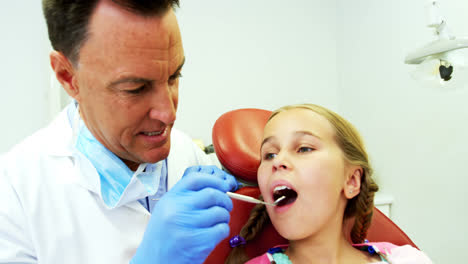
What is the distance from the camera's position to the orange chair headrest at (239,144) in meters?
1.22

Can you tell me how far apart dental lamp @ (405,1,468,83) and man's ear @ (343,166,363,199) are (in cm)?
57

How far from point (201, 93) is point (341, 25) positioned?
1.30m

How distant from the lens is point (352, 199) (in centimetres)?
121

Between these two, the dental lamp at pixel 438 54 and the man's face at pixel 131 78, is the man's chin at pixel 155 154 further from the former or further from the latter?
the dental lamp at pixel 438 54

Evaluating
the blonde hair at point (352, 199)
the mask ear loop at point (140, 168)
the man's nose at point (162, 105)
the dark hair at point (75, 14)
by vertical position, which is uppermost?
the dark hair at point (75, 14)

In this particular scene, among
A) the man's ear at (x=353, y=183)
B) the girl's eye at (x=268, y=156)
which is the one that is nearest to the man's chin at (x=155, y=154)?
the girl's eye at (x=268, y=156)

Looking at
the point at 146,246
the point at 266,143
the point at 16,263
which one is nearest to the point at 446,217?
the point at 266,143

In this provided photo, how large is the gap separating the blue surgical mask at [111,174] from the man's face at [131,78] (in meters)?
0.07

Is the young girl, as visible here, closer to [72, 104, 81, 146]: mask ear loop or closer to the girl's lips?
the girl's lips

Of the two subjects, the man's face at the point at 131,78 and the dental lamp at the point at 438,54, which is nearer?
the man's face at the point at 131,78

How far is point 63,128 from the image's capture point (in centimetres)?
107

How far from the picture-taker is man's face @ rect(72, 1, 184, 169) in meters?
0.79

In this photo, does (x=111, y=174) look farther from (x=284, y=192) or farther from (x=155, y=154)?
(x=284, y=192)

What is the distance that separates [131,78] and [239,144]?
0.55 m
